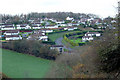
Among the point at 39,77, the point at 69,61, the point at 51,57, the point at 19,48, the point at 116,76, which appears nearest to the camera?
the point at 116,76

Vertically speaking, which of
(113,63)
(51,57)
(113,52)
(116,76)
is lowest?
(51,57)

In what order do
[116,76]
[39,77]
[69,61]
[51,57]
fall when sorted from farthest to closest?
[51,57] < [69,61] < [39,77] < [116,76]

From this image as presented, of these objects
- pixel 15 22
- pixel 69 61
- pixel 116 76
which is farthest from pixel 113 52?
pixel 15 22

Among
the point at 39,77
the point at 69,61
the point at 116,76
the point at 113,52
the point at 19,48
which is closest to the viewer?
the point at 113,52

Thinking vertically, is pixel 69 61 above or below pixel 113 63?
below

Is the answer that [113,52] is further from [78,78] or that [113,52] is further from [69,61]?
[69,61]

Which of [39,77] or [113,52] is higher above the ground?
[113,52]

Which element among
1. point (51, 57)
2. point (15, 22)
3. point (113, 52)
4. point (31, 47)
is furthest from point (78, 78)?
point (15, 22)

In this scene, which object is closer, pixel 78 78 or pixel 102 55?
pixel 102 55

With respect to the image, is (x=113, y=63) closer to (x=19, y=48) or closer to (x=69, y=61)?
(x=69, y=61)
